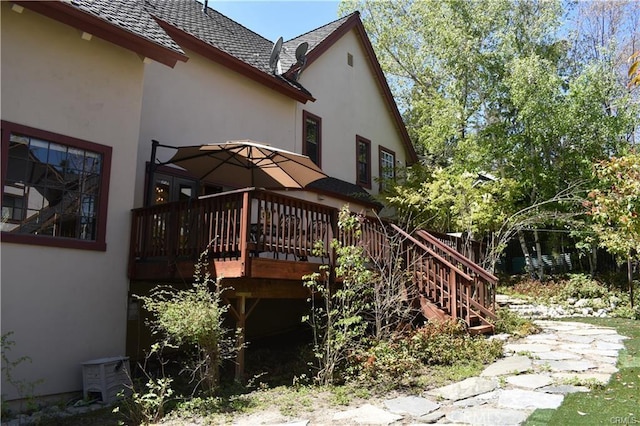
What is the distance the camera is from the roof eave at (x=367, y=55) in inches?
499

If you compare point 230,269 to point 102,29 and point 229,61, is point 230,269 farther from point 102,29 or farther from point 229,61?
point 229,61

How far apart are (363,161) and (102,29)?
341 inches

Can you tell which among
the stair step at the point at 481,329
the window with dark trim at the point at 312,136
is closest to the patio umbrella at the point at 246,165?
the window with dark trim at the point at 312,136

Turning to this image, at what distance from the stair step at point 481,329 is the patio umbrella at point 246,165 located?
3.58 meters

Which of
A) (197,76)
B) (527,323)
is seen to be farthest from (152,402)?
(527,323)

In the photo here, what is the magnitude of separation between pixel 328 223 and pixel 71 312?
3.71 metres

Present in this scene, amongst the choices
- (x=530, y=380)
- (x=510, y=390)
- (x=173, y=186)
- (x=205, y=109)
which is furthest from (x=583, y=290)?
(x=173, y=186)

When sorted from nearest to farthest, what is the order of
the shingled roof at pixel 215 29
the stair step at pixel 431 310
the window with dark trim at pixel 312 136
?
the stair step at pixel 431 310 → the shingled roof at pixel 215 29 → the window with dark trim at pixel 312 136

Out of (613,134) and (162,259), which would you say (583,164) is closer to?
(613,134)

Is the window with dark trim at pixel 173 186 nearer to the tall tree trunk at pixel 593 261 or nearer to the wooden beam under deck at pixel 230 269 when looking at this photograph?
the wooden beam under deck at pixel 230 269

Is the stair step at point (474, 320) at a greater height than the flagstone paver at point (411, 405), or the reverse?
the stair step at point (474, 320)

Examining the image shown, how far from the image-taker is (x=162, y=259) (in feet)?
23.0

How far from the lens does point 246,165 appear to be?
28.0 feet

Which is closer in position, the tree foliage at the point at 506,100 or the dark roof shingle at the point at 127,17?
the dark roof shingle at the point at 127,17
